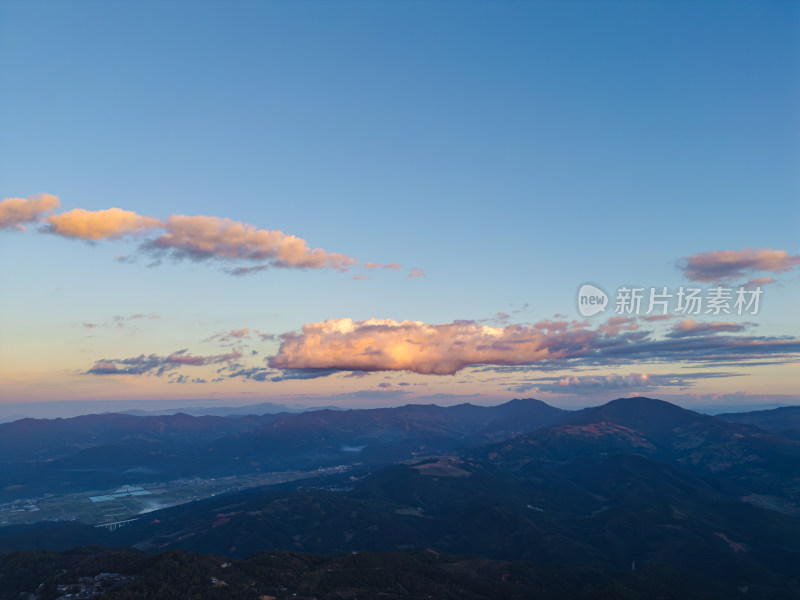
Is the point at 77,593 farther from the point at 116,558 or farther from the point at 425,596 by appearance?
the point at 425,596

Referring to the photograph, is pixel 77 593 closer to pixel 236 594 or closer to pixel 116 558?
pixel 116 558

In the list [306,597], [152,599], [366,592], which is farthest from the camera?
[366,592]

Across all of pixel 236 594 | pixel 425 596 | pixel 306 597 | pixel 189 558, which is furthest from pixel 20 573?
pixel 425 596

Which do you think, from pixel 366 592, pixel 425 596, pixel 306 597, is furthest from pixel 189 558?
pixel 425 596

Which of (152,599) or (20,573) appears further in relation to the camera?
(20,573)

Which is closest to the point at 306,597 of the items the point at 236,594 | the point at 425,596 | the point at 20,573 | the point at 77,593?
the point at 236,594

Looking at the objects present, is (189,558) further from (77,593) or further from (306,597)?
(306,597)

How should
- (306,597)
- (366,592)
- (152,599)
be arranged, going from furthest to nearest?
(366,592), (306,597), (152,599)

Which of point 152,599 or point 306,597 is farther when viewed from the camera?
point 306,597
